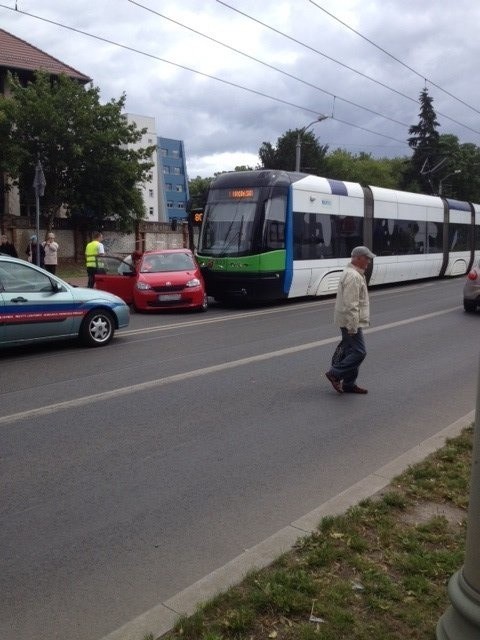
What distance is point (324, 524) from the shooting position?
4.04m

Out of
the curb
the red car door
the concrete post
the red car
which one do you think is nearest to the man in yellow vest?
the red car

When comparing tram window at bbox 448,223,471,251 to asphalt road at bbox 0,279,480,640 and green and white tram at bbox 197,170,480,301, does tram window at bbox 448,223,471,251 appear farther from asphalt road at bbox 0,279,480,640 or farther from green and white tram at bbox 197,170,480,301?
→ asphalt road at bbox 0,279,480,640

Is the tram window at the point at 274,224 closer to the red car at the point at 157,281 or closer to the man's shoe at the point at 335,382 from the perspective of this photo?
the red car at the point at 157,281

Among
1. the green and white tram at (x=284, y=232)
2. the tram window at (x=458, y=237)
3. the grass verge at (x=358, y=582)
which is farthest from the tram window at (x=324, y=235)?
the grass verge at (x=358, y=582)

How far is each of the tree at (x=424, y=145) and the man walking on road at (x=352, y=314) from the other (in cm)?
6468

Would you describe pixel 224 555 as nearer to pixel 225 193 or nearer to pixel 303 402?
pixel 303 402

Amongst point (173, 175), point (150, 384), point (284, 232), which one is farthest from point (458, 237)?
point (173, 175)

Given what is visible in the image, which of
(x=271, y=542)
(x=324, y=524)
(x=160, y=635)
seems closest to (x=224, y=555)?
(x=271, y=542)

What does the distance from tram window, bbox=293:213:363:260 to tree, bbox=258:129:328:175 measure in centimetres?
4361

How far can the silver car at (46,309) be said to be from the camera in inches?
383

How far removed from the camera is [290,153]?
63500 millimetres

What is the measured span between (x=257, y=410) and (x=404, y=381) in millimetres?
2353

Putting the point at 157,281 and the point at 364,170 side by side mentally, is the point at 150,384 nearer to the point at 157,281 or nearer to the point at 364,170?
the point at 157,281

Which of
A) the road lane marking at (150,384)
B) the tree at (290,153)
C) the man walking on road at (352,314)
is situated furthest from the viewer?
the tree at (290,153)
